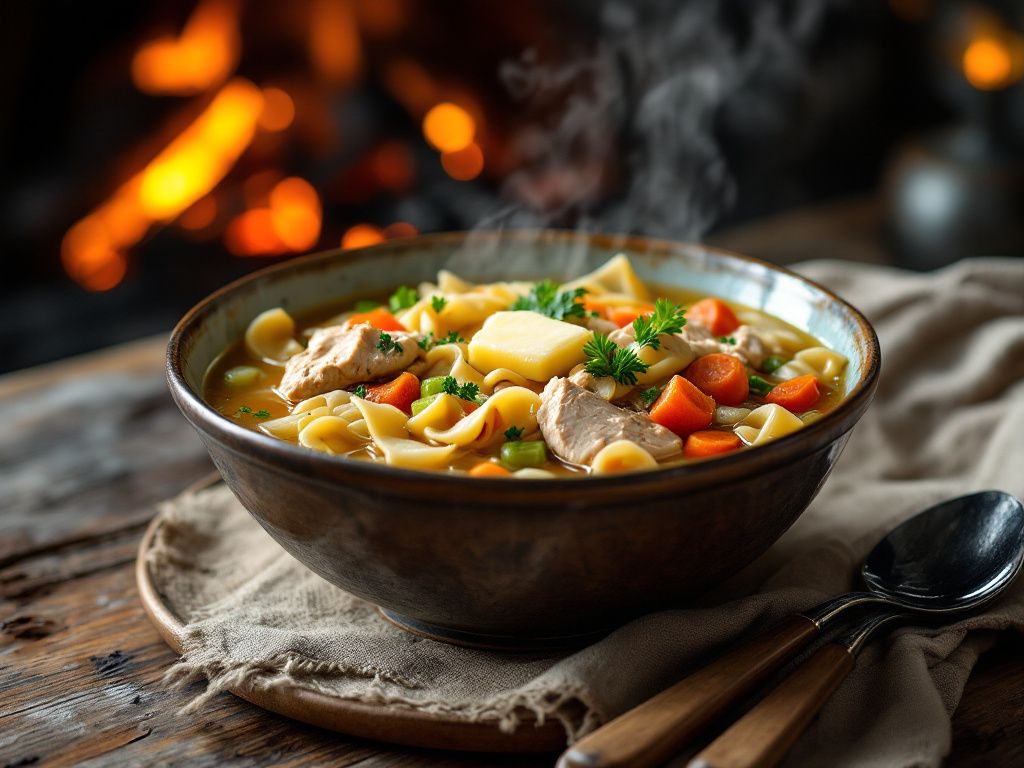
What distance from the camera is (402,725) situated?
241 cm

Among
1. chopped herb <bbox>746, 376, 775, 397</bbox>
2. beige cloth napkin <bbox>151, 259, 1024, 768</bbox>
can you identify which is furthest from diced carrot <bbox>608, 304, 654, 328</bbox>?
beige cloth napkin <bbox>151, 259, 1024, 768</bbox>

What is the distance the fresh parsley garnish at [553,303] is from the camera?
321 centimetres

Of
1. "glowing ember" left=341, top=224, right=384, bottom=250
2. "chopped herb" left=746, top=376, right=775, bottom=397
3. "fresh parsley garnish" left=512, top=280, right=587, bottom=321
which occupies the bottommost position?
"glowing ember" left=341, top=224, right=384, bottom=250

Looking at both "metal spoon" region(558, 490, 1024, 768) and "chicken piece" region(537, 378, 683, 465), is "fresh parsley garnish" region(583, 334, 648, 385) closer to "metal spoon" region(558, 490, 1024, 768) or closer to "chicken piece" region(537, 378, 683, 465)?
Answer: "chicken piece" region(537, 378, 683, 465)

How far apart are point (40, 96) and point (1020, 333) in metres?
6.05

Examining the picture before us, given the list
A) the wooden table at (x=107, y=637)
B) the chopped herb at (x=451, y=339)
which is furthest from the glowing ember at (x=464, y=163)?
the chopped herb at (x=451, y=339)

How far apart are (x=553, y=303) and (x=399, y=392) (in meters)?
0.64

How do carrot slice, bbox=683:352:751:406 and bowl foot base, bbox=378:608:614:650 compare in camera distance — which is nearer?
bowl foot base, bbox=378:608:614:650

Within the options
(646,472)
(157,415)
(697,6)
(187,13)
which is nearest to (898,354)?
(646,472)

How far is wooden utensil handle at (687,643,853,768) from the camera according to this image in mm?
2047

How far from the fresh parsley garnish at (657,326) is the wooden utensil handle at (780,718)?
39.7 inches

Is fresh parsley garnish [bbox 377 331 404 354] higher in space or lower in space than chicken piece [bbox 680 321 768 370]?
higher

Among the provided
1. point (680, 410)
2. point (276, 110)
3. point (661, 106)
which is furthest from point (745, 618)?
point (276, 110)

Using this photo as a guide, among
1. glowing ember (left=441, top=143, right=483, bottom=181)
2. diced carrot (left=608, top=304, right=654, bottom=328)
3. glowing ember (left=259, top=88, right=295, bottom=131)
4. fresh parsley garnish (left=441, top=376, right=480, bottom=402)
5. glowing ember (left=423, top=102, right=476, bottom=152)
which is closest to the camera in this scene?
fresh parsley garnish (left=441, top=376, right=480, bottom=402)
